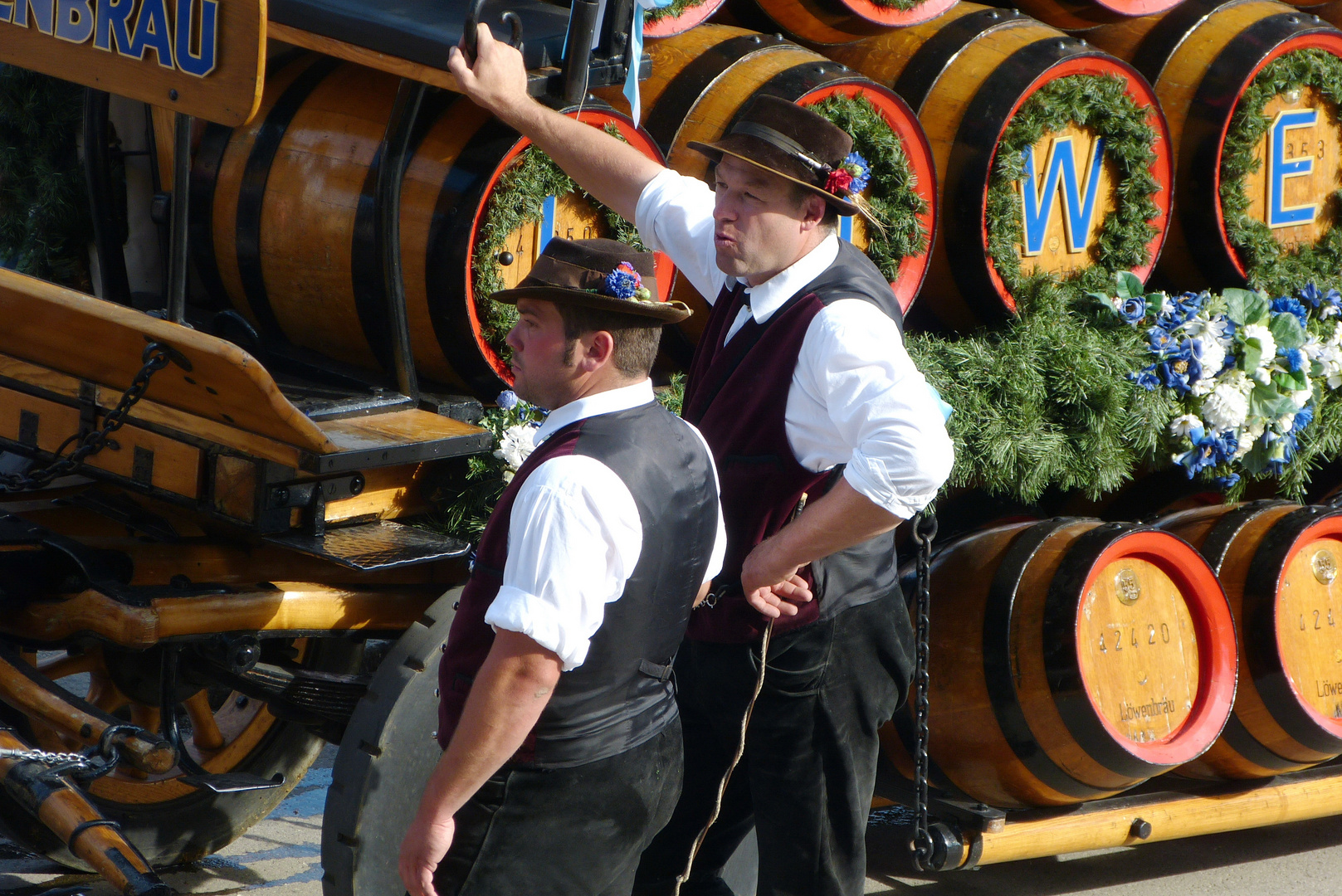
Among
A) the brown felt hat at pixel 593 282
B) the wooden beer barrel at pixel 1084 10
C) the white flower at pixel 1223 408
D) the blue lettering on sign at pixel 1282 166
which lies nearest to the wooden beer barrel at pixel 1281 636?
the white flower at pixel 1223 408

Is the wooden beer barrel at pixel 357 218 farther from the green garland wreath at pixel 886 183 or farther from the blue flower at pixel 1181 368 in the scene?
the blue flower at pixel 1181 368

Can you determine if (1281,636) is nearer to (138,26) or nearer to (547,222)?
(547,222)

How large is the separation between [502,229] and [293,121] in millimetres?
655

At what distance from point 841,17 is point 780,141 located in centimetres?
165

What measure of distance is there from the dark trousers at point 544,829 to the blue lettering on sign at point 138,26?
1.40 meters

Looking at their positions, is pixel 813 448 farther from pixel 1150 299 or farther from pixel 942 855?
pixel 1150 299

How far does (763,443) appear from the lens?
262cm

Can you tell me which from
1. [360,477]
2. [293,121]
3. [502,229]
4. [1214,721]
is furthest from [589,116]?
[1214,721]

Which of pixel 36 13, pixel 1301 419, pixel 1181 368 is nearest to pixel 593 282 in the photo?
pixel 36 13

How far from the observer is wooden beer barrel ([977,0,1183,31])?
4547 mm

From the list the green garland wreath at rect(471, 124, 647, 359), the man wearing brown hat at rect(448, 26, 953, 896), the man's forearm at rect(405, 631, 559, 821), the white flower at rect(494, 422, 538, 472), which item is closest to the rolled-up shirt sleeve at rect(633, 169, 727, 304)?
the man wearing brown hat at rect(448, 26, 953, 896)

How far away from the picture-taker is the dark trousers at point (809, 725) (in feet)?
9.00

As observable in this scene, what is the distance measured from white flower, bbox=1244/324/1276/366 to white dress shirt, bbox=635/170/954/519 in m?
2.08

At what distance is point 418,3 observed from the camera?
2.99m
